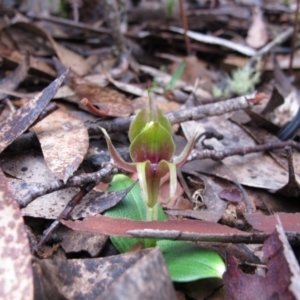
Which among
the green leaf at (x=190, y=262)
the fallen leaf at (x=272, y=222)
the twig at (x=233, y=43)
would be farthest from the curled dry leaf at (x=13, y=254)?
the twig at (x=233, y=43)

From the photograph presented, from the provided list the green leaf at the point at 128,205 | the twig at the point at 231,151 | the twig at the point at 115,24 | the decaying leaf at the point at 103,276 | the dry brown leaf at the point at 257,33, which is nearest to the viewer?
the decaying leaf at the point at 103,276

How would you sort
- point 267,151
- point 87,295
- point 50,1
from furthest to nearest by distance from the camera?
point 50,1
point 267,151
point 87,295

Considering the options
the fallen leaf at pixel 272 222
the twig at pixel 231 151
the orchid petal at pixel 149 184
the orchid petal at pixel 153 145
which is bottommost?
the twig at pixel 231 151

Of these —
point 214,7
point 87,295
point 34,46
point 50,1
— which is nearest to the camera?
point 87,295


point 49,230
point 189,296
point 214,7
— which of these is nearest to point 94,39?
point 214,7

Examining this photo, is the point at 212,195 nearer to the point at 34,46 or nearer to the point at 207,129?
the point at 207,129

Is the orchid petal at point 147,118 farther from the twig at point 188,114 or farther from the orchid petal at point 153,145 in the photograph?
the twig at point 188,114

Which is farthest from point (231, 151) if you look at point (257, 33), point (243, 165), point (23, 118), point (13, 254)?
point (257, 33)
